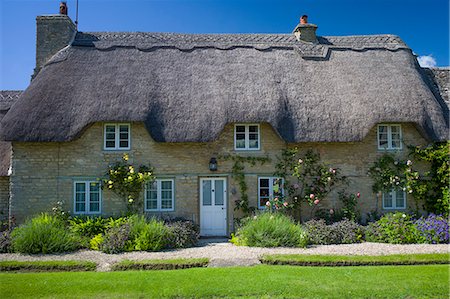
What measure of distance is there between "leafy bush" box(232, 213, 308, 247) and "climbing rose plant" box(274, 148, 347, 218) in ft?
5.87

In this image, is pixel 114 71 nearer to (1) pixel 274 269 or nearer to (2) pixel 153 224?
(2) pixel 153 224

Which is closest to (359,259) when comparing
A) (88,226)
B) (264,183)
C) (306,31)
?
(264,183)

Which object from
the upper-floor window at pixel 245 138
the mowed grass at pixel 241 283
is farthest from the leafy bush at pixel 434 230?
the upper-floor window at pixel 245 138

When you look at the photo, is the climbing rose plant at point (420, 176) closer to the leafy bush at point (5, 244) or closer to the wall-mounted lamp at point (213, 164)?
the wall-mounted lamp at point (213, 164)

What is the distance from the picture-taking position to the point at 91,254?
1101 centimetres

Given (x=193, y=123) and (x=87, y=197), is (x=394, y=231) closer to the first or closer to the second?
(x=193, y=123)

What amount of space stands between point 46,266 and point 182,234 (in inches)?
161

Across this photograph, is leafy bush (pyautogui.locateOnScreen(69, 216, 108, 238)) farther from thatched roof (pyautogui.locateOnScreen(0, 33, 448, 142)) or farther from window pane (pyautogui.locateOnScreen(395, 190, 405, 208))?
window pane (pyautogui.locateOnScreen(395, 190, 405, 208))

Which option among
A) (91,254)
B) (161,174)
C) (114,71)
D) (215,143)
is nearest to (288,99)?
(215,143)

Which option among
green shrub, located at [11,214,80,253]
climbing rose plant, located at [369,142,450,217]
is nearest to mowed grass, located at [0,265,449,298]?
green shrub, located at [11,214,80,253]

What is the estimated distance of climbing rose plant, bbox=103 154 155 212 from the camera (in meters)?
13.5

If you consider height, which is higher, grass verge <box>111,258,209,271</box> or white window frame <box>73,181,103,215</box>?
white window frame <box>73,181,103,215</box>

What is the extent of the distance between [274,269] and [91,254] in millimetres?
5373

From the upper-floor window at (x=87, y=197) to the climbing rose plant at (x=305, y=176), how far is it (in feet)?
21.3
